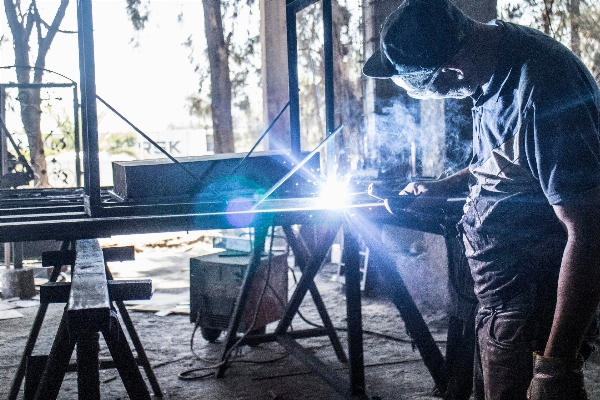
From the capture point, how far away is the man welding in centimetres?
166

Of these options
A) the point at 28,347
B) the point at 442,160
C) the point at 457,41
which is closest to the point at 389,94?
the point at 442,160

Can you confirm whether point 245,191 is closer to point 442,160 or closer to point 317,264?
point 317,264

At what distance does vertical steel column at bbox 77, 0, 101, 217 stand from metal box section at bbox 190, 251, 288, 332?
2.48m

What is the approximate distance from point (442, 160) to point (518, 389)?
4.14m

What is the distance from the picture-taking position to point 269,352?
5453 millimetres

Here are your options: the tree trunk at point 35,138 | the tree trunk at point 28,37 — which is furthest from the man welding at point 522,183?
the tree trunk at point 28,37

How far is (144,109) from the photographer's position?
132 feet

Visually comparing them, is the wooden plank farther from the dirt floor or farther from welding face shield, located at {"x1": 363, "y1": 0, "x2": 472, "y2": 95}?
the dirt floor

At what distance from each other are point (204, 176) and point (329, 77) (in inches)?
43.3

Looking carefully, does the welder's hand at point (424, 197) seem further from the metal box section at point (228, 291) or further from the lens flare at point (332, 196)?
the metal box section at point (228, 291)

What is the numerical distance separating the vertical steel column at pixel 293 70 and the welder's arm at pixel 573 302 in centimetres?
250

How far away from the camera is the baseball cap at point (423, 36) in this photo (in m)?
1.94

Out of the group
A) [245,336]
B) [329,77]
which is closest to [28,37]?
[245,336]

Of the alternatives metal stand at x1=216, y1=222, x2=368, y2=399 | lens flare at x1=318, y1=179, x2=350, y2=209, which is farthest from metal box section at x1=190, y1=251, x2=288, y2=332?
lens flare at x1=318, y1=179, x2=350, y2=209
